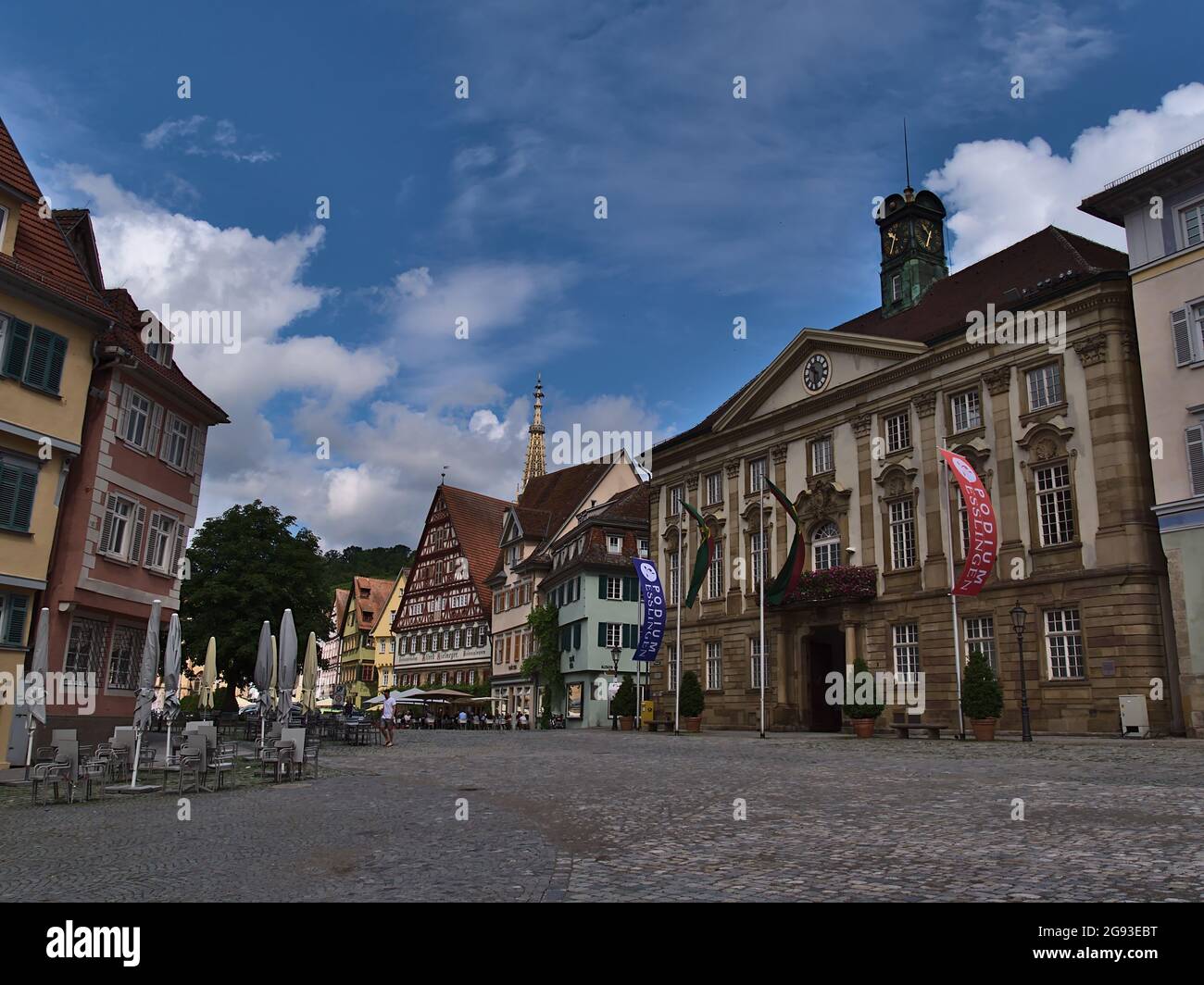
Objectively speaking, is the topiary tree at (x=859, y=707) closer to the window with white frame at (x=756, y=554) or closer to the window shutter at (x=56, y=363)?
the window with white frame at (x=756, y=554)

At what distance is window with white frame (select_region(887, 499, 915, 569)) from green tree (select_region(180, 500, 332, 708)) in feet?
81.8

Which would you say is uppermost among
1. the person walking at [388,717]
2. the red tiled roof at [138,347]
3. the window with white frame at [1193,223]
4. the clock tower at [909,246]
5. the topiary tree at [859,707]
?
the clock tower at [909,246]

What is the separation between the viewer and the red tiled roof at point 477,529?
7881 centimetres

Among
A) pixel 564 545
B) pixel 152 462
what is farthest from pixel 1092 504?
pixel 564 545

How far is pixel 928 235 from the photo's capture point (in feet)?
153

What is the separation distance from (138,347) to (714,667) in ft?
92.8

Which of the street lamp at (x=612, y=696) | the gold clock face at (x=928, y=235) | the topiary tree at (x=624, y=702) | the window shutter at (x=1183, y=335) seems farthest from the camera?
the street lamp at (x=612, y=696)

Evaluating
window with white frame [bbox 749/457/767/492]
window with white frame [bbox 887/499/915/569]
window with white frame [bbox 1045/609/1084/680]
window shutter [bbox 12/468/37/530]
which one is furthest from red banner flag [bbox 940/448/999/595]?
window shutter [bbox 12/468/37/530]

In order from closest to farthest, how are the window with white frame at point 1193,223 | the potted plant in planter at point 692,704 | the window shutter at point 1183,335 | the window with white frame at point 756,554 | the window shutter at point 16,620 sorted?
the window shutter at point 16,620
the window shutter at point 1183,335
the window with white frame at point 1193,223
the potted plant in planter at point 692,704
the window with white frame at point 756,554

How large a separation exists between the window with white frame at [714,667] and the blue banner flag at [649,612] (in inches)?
240

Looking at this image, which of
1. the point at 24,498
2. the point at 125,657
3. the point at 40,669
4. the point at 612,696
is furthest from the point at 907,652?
the point at 24,498

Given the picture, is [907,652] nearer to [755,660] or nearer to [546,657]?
[755,660]

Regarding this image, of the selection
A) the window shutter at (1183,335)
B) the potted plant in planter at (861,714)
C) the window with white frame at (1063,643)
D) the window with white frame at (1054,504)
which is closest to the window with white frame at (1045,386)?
the window with white frame at (1054,504)
